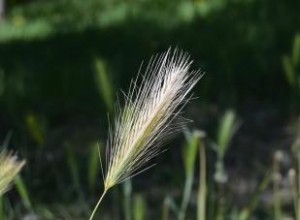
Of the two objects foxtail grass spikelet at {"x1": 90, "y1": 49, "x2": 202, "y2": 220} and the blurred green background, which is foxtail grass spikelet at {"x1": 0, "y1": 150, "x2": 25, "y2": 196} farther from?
the blurred green background

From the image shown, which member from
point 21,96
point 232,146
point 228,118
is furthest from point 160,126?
point 21,96

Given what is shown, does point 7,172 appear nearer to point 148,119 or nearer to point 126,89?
point 148,119

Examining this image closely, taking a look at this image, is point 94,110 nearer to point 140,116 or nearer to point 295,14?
point 295,14

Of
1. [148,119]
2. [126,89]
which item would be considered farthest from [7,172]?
[126,89]

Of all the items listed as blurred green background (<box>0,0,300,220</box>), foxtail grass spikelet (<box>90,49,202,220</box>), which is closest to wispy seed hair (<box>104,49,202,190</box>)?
foxtail grass spikelet (<box>90,49,202,220</box>)

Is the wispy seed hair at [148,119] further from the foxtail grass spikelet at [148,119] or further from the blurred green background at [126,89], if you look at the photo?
the blurred green background at [126,89]
